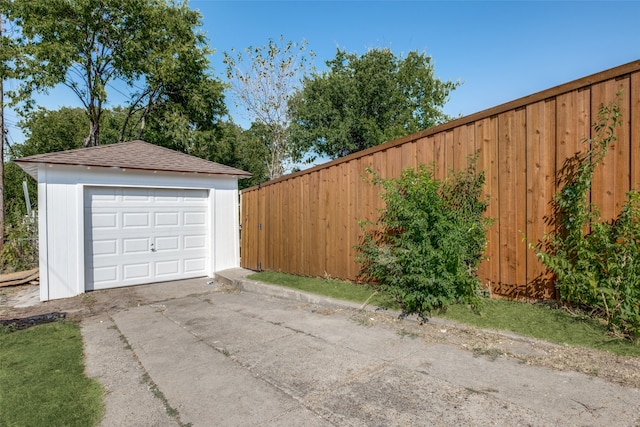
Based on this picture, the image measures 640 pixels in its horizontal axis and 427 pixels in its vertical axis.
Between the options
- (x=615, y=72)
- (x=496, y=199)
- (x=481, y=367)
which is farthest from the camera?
(x=496, y=199)

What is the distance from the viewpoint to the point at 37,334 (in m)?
4.60

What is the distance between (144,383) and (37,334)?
2.64 metres

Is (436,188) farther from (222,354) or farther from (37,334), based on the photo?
(37,334)

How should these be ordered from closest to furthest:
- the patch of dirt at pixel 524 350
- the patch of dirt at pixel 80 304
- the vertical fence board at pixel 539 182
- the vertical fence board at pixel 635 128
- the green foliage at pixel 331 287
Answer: the patch of dirt at pixel 524 350 < the vertical fence board at pixel 635 128 < the vertical fence board at pixel 539 182 < the green foliage at pixel 331 287 < the patch of dirt at pixel 80 304

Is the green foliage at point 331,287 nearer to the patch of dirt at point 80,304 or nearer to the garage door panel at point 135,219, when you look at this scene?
the patch of dirt at point 80,304

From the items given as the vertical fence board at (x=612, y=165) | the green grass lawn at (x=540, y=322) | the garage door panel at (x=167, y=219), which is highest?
the vertical fence board at (x=612, y=165)

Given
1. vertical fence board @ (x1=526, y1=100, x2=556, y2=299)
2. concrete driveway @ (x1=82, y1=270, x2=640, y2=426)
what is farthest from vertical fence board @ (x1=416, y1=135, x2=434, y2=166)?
concrete driveway @ (x1=82, y1=270, x2=640, y2=426)

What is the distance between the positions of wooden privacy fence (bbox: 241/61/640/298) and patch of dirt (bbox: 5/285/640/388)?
3.03 ft

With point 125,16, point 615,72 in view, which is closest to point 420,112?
point 125,16

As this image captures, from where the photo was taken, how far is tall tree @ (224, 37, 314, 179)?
17438 mm

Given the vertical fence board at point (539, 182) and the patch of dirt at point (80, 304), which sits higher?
the vertical fence board at point (539, 182)

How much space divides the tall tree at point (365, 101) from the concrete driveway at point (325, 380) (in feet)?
53.4

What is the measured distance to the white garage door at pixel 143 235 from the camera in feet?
24.8

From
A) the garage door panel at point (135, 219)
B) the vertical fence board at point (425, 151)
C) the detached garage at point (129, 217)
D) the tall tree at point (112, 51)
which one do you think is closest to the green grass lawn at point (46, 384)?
the detached garage at point (129, 217)
